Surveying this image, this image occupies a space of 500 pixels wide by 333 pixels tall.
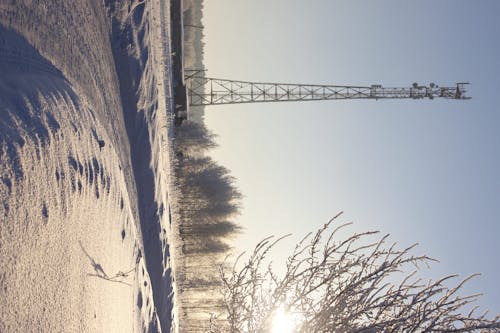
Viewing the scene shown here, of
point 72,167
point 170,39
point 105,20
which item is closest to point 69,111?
point 72,167

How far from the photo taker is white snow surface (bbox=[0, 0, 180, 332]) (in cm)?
486

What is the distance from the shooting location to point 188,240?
25.8 m

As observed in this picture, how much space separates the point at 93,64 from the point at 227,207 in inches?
687

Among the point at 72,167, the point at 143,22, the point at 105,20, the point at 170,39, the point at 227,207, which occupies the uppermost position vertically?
the point at 170,39

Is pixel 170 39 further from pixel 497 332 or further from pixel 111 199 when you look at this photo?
pixel 497 332

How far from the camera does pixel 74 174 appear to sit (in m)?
6.29

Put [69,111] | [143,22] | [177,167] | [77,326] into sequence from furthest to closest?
[177,167] → [143,22] → [69,111] → [77,326]

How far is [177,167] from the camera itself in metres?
24.0

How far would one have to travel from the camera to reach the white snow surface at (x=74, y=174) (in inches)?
191

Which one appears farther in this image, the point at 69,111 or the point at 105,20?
the point at 105,20

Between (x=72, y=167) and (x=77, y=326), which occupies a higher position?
(x=72, y=167)

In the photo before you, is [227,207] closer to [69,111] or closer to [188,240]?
[188,240]

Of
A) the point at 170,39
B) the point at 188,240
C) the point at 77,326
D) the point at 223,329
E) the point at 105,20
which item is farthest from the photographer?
the point at 188,240


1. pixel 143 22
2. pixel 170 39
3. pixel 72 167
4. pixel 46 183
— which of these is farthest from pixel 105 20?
pixel 170 39
